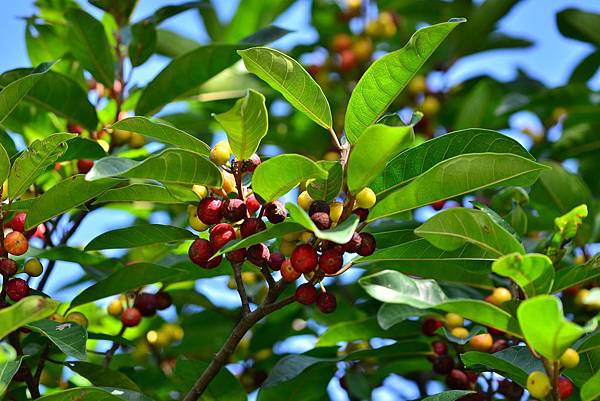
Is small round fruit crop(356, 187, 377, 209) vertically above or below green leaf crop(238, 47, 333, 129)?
below

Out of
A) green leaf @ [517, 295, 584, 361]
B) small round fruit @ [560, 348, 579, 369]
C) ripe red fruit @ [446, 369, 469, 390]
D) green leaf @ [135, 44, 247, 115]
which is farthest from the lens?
green leaf @ [135, 44, 247, 115]

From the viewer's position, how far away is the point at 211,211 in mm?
1593

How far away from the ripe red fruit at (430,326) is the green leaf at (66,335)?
0.92m

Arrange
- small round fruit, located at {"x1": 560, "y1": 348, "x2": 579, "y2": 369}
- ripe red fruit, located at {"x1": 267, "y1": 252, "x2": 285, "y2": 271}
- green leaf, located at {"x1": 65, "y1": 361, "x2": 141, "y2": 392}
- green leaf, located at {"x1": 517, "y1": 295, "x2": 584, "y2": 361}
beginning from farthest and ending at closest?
green leaf, located at {"x1": 65, "y1": 361, "x2": 141, "y2": 392} < ripe red fruit, located at {"x1": 267, "y1": 252, "x2": 285, "y2": 271} < small round fruit, located at {"x1": 560, "y1": 348, "x2": 579, "y2": 369} < green leaf, located at {"x1": 517, "y1": 295, "x2": 584, "y2": 361}

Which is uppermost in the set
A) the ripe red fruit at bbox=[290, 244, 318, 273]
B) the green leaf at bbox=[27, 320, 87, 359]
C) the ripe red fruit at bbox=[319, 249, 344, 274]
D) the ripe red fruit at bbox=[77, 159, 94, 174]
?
the ripe red fruit at bbox=[290, 244, 318, 273]

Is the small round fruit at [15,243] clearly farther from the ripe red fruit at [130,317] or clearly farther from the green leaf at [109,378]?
the ripe red fruit at [130,317]

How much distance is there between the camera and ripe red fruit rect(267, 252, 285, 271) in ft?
5.26

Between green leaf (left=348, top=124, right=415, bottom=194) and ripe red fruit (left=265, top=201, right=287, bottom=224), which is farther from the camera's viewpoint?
ripe red fruit (left=265, top=201, right=287, bottom=224)

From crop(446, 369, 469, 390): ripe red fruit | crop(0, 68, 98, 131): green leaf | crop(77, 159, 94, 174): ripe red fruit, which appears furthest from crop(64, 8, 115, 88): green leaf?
crop(446, 369, 469, 390): ripe red fruit

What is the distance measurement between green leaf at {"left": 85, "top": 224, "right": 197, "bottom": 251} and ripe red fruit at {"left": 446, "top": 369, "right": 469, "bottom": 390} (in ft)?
2.46

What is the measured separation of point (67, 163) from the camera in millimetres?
2312

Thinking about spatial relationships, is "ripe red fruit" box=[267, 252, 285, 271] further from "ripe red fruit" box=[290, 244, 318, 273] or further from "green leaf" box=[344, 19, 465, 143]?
"green leaf" box=[344, 19, 465, 143]

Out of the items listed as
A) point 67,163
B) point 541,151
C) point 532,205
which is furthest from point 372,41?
point 67,163

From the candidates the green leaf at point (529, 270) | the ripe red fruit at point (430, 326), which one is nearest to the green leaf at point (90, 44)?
the ripe red fruit at point (430, 326)
